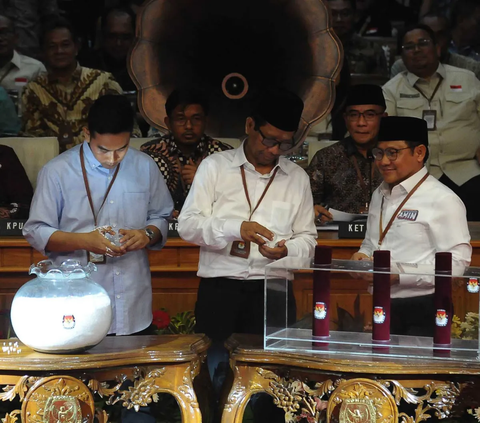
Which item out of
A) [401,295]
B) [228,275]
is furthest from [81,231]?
[401,295]

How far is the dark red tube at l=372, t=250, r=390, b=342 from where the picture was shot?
9.77 feet

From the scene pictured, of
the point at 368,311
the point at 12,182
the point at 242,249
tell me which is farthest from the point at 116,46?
the point at 368,311

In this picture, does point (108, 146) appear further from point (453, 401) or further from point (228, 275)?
point (453, 401)

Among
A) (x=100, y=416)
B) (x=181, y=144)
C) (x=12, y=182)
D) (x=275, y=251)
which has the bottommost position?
(x=100, y=416)

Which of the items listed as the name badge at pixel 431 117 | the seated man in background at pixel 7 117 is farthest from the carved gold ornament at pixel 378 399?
the seated man in background at pixel 7 117

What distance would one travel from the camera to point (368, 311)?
3.01 m

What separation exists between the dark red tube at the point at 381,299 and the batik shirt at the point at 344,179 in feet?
7.38

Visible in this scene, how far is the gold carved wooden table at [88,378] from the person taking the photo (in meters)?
2.96

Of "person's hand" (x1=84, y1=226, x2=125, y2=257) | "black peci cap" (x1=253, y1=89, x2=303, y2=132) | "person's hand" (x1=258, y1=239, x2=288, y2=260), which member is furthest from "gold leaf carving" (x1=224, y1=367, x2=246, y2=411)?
"black peci cap" (x1=253, y1=89, x2=303, y2=132)

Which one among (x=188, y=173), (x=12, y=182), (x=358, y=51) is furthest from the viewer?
(x=358, y=51)

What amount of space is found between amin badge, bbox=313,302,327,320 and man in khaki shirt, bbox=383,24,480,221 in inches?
127

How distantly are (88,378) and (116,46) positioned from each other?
12.9 feet

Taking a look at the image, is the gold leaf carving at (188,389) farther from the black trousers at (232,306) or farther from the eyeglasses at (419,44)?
the eyeglasses at (419,44)

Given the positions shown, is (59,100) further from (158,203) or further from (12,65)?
(158,203)
